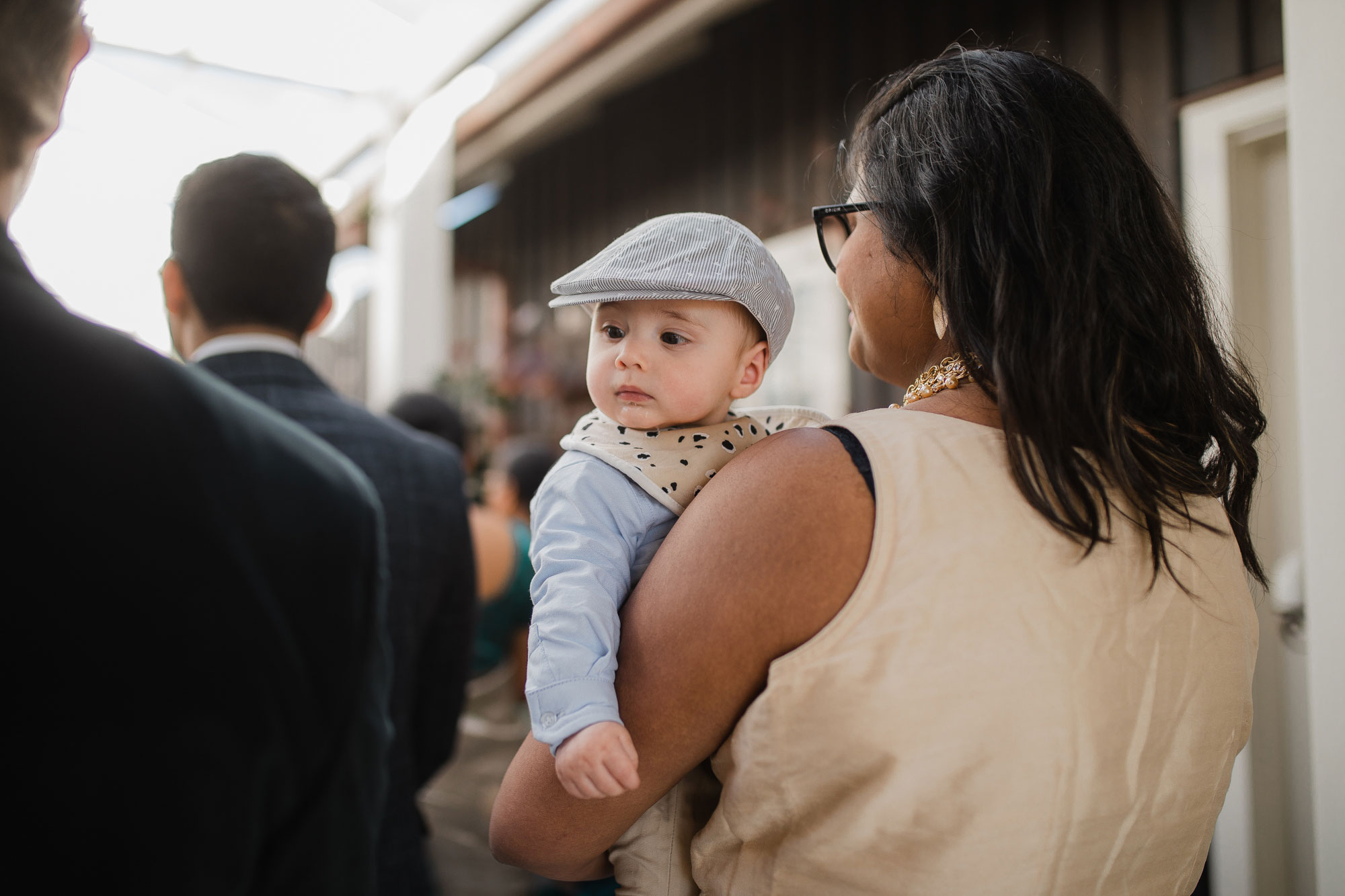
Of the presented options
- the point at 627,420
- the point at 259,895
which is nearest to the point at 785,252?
the point at 627,420

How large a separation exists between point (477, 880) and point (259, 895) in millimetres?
3265

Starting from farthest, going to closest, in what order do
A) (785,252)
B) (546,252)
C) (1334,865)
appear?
(546,252), (785,252), (1334,865)

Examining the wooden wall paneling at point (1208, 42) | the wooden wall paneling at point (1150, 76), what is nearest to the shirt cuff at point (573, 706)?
the wooden wall paneling at point (1150, 76)

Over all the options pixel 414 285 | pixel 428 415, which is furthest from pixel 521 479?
pixel 414 285

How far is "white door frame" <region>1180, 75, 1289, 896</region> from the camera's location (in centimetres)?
227

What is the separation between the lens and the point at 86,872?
539mm

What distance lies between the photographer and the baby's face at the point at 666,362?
1.13m

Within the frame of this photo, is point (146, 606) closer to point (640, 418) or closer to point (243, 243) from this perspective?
point (640, 418)

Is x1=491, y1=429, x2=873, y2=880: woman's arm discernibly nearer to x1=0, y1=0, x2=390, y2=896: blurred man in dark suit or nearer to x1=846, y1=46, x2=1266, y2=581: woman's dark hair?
x1=846, y1=46, x2=1266, y2=581: woman's dark hair

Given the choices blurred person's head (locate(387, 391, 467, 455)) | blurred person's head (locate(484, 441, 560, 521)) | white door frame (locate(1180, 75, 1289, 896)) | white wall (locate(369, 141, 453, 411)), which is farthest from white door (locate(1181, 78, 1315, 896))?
white wall (locate(369, 141, 453, 411))

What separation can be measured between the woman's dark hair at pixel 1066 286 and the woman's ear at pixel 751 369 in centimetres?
27

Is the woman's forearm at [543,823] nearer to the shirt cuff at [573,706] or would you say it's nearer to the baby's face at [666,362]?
the shirt cuff at [573,706]

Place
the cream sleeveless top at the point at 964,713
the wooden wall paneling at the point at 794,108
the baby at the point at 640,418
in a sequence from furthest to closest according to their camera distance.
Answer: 1. the wooden wall paneling at the point at 794,108
2. the baby at the point at 640,418
3. the cream sleeveless top at the point at 964,713

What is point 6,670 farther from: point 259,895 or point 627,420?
point 627,420
